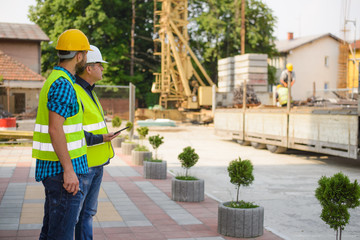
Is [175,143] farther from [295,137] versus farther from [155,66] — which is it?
[155,66]

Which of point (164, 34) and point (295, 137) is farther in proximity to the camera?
point (164, 34)

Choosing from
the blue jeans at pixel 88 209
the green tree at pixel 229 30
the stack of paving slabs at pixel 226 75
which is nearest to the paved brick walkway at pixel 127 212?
the blue jeans at pixel 88 209

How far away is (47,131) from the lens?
3.48 metres

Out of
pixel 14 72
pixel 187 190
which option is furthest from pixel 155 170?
pixel 14 72

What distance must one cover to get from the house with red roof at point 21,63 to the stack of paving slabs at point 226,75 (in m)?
11.8

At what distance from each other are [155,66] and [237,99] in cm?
2147

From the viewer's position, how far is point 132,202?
8.10m

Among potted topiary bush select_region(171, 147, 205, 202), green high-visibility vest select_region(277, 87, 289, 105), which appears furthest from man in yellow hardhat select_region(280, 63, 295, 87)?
potted topiary bush select_region(171, 147, 205, 202)

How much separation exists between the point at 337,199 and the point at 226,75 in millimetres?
28433

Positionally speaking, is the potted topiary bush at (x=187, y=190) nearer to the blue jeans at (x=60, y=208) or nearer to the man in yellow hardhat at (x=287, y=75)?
the blue jeans at (x=60, y=208)

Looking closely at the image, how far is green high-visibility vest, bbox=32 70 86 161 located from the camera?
11.4 feet

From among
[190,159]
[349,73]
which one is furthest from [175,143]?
[349,73]

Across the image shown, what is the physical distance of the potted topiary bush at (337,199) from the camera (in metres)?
4.83

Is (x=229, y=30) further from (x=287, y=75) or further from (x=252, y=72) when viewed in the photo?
(x=287, y=75)
